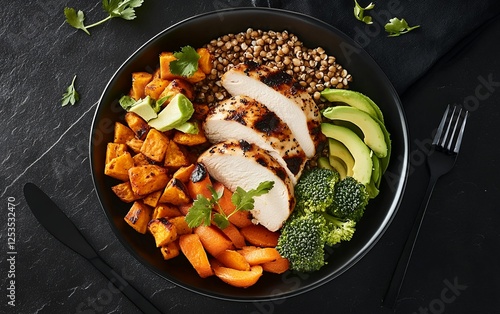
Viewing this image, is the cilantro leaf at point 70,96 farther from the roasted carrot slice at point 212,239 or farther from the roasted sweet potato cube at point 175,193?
the roasted carrot slice at point 212,239

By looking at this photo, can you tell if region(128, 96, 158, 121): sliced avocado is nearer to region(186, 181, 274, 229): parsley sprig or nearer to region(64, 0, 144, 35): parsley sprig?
region(186, 181, 274, 229): parsley sprig

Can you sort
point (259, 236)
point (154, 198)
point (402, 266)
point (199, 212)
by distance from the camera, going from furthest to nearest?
1. point (402, 266)
2. point (259, 236)
3. point (154, 198)
4. point (199, 212)

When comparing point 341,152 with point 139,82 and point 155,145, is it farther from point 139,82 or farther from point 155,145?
point 139,82

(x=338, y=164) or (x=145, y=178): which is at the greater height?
(x=145, y=178)

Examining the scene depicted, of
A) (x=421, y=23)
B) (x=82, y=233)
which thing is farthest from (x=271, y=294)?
(x=421, y=23)

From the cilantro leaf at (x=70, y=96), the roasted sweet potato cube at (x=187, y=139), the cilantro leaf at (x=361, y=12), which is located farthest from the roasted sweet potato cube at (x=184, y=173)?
the cilantro leaf at (x=361, y=12)

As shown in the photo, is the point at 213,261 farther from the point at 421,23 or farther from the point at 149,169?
the point at 421,23

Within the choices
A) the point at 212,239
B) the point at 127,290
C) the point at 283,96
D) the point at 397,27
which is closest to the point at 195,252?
the point at 212,239
